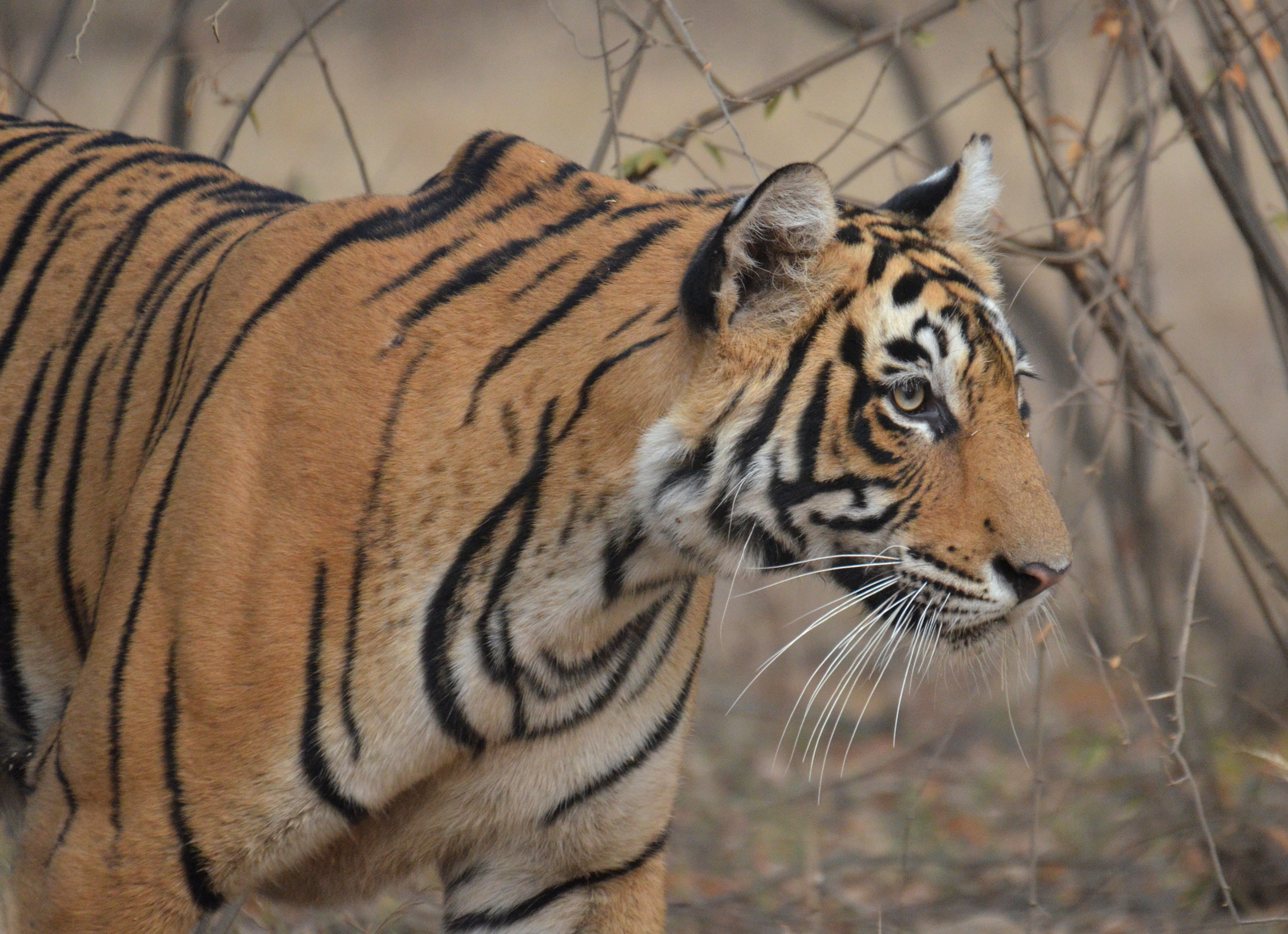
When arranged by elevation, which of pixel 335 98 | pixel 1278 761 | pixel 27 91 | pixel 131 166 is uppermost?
pixel 27 91

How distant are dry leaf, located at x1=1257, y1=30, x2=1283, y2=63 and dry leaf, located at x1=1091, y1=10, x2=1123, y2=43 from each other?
316mm

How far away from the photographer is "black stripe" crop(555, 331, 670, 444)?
215cm

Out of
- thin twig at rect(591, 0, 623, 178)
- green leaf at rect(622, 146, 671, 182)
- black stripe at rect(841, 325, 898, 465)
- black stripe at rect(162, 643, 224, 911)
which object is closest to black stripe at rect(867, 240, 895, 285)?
black stripe at rect(841, 325, 898, 465)

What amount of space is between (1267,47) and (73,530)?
2.88 m

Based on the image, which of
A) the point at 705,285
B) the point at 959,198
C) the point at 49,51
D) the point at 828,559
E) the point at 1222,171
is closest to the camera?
the point at 705,285

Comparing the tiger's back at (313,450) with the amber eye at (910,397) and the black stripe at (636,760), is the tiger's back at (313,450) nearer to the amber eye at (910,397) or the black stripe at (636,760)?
the black stripe at (636,760)

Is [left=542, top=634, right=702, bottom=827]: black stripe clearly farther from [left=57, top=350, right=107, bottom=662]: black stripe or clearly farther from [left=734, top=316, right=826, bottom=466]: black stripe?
[left=57, top=350, right=107, bottom=662]: black stripe

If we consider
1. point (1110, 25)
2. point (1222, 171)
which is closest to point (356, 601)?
point (1110, 25)

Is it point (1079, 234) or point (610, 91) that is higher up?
point (610, 91)

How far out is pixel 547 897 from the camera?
256cm

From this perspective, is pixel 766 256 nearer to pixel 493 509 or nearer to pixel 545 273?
pixel 545 273

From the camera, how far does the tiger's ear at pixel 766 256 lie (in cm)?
201

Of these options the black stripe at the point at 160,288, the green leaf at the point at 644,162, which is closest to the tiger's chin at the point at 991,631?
the black stripe at the point at 160,288

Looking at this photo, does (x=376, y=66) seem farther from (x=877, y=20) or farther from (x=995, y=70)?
(x=995, y=70)
